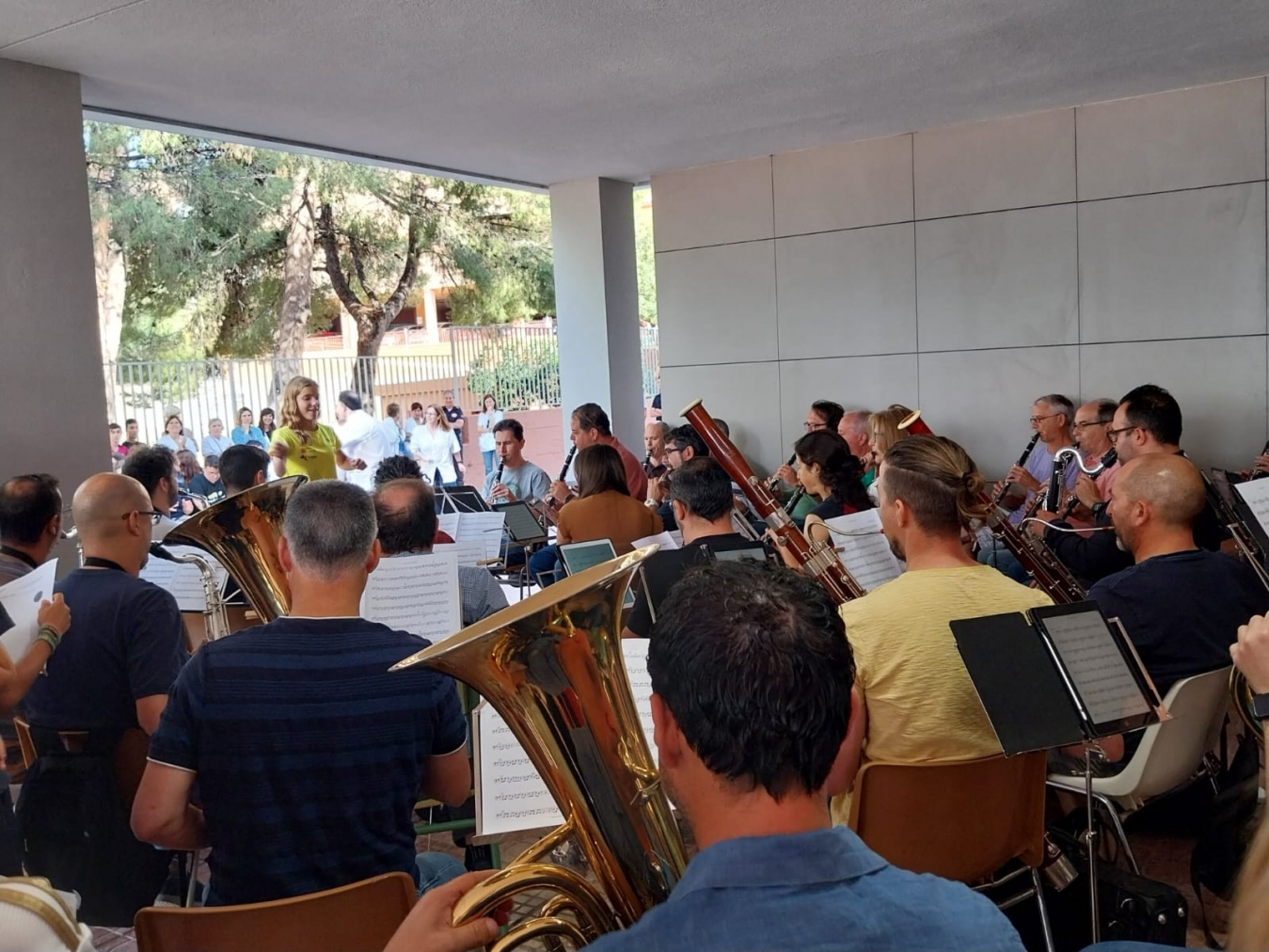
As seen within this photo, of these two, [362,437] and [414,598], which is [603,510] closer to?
[414,598]

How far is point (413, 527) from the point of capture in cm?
313

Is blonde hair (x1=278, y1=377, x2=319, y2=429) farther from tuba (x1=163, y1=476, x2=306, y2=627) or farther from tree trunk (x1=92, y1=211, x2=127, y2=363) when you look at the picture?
tree trunk (x1=92, y1=211, x2=127, y2=363)

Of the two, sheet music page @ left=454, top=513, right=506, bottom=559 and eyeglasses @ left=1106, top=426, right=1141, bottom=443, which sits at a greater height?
eyeglasses @ left=1106, top=426, right=1141, bottom=443

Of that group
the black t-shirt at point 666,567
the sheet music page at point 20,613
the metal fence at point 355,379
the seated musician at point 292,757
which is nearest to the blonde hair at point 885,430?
the black t-shirt at point 666,567

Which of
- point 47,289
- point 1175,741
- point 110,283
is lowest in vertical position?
point 1175,741

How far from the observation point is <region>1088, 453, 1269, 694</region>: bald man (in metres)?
2.74

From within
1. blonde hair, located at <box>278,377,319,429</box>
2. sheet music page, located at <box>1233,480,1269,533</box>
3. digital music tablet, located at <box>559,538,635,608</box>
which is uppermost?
blonde hair, located at <box>278,377,319,429</box>

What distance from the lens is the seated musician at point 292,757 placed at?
1775 millimetres

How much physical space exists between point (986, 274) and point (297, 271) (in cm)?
1317

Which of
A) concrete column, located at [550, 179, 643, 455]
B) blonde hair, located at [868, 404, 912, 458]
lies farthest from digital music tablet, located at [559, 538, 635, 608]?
concrete column, located at [550, 179, 643, 455]

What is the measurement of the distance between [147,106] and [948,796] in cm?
541

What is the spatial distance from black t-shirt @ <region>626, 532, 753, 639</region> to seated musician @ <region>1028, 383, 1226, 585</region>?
4.71ft

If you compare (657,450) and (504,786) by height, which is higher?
(657,450)

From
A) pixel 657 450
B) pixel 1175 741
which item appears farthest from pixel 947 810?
pixel 657 450
